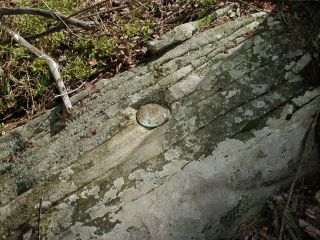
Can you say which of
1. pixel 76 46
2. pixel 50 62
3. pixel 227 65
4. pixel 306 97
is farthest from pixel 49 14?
pixel 306 97

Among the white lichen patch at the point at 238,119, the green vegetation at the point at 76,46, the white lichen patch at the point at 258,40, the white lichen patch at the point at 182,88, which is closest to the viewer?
the white lichen patch at the point at 238,119

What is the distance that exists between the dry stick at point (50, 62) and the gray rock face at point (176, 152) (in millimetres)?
214

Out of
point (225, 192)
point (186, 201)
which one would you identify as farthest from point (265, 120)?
point (186, 201)

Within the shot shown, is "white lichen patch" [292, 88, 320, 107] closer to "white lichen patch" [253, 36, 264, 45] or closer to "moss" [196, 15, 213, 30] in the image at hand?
"white lichen patch" [253, 36, 264, 45]

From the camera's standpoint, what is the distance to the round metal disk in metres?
3.36

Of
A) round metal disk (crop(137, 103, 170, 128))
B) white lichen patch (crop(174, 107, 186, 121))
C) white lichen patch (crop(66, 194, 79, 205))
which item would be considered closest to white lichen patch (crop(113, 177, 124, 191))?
white lichen patch (crop(66, 194, 79, 205))

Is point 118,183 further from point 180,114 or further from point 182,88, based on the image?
point 182,88

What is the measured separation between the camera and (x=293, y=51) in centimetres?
347

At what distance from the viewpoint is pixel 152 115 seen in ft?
11.2

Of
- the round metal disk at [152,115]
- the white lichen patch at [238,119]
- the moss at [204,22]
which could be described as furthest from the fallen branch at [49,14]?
the white lichen patch at [238,119]

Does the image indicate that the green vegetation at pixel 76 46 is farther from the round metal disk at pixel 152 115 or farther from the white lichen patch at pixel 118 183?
the white lichen patch at pixel 118 183

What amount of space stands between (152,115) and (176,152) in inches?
17.3

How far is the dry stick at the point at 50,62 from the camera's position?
146 inches

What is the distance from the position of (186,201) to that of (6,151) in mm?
1793
